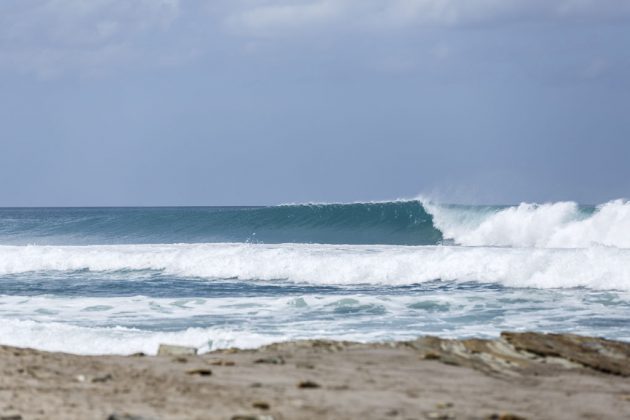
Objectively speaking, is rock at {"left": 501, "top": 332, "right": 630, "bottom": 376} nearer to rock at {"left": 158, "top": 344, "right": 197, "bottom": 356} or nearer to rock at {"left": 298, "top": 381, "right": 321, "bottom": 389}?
rock at {"left": 298, "top": 381, "right": 321, "bottom": 389}

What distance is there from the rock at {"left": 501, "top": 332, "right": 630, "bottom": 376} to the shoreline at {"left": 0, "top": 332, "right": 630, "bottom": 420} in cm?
1

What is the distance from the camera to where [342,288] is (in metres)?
19.5

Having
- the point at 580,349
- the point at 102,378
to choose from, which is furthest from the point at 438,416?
the point at 580,349

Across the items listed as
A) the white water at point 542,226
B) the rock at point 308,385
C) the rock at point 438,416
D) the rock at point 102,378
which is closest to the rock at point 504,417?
the rock at point 438,416

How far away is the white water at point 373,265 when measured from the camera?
19.1m

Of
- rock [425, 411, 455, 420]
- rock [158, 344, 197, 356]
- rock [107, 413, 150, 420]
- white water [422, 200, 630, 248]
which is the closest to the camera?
rock [107, 413, 150, 420]

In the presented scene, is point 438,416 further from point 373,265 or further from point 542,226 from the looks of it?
point 542,226

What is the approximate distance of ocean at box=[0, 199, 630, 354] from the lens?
1202 centimetres

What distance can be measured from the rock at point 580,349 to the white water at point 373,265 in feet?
30.2

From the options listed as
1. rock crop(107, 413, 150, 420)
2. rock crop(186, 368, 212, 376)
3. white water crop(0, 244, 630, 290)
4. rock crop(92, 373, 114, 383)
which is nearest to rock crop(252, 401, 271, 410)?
rock crop(107, 413, 150, 420)

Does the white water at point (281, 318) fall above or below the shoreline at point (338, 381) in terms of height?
above

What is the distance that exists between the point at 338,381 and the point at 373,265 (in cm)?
1477

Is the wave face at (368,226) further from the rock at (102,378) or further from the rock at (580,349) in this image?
the rock at (102,378)

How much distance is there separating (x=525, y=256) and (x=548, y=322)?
25.6ft
